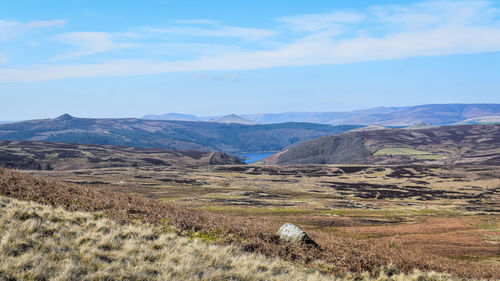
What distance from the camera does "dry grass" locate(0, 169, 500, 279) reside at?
632 inches

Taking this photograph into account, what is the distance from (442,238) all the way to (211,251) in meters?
30.8

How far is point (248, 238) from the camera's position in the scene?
17812 mm

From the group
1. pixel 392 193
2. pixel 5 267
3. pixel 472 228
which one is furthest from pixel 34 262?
pixel 392 193

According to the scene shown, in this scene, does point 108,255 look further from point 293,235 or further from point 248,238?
point 293,235

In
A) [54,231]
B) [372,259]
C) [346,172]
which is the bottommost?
[346,172]

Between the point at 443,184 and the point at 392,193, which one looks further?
the point at 443,184

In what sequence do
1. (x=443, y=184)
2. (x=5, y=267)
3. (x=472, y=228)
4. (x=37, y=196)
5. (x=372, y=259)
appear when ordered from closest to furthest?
(x=5, y=267) < (x=372, y=259) < (x=37, y=196) < (x=472, y=228) < (x=443, y=184)

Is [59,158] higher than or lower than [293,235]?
lower

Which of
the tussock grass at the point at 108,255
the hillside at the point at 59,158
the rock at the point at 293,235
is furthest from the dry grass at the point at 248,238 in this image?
the hillside at the point at 59,158

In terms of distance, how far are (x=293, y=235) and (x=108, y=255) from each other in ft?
29.6

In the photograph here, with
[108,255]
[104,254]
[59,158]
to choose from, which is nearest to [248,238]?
[108,255]

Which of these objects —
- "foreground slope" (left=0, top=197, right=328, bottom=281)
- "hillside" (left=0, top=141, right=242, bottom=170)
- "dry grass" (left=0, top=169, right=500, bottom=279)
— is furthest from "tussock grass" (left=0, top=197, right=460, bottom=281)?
"hillside" (left=0, top=141, right=242, bottom=170)

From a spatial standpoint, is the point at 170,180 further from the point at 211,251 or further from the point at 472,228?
the point at 211,251

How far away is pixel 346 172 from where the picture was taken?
541 ft
